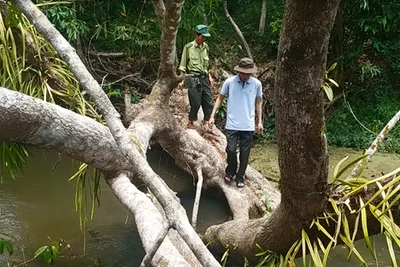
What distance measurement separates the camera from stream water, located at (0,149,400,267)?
161 inches

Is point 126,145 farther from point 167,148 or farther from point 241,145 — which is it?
point 167,148

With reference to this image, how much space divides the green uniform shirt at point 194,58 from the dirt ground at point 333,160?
154cm

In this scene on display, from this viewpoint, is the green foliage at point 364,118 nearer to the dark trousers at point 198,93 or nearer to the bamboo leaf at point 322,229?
the dark trousers at point 198,93

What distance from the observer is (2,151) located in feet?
10.5

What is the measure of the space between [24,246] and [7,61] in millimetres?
1753

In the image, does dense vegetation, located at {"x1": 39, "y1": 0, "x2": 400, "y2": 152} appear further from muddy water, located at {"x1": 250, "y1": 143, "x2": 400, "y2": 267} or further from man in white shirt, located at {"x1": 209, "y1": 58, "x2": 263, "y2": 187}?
man in white shirt, located at {"x1": 209, "y1": 58, "x2": 263, "y2": 187}

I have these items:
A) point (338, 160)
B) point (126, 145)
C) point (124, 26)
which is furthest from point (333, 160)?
point (126, 145)

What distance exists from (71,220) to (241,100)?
1.96 meters

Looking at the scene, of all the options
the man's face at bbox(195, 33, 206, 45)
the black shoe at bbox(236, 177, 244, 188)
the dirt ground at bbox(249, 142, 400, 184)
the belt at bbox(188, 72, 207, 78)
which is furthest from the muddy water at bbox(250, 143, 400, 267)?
the man's face at bbox(195, 33, 206, 45)

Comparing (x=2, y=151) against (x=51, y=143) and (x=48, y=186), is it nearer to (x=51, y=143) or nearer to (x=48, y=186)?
(x=51, y=143)

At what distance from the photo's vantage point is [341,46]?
7047 mm


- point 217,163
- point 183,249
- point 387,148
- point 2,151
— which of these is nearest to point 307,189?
point 183,249

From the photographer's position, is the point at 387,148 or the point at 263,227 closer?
the point at 263,227

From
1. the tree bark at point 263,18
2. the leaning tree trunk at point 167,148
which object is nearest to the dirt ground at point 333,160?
the leaning tree trunk at point 167,148
